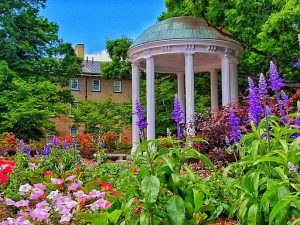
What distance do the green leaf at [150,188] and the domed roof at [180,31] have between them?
16.3 metres

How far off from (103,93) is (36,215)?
1494 inches

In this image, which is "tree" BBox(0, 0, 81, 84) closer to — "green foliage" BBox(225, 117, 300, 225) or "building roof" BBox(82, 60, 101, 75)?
"building roof" BBox(82, 60, 101, 75)

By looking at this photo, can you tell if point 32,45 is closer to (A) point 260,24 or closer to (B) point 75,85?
(B) point 75,85

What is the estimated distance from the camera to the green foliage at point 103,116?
95.4ft

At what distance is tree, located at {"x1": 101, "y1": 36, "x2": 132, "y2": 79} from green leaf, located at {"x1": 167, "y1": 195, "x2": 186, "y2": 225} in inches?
982

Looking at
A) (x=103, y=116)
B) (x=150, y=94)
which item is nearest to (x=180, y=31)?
(x=150, y=94)

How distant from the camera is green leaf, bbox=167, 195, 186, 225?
115 inches

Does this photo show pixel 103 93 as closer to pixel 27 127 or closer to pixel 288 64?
pixel 27 127

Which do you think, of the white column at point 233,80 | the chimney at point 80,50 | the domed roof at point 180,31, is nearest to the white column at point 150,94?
A: the domed roof at point 180,31

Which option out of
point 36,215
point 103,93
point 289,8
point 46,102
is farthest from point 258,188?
point 103,93

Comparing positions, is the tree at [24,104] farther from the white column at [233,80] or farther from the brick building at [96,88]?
the brick building at [96,88]

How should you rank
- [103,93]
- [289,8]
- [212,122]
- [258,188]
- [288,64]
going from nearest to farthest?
[258,188] < [212,122] < [289,8] < [288,64] < [103,93]

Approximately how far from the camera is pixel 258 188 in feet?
9.76

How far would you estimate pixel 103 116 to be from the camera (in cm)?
3012
